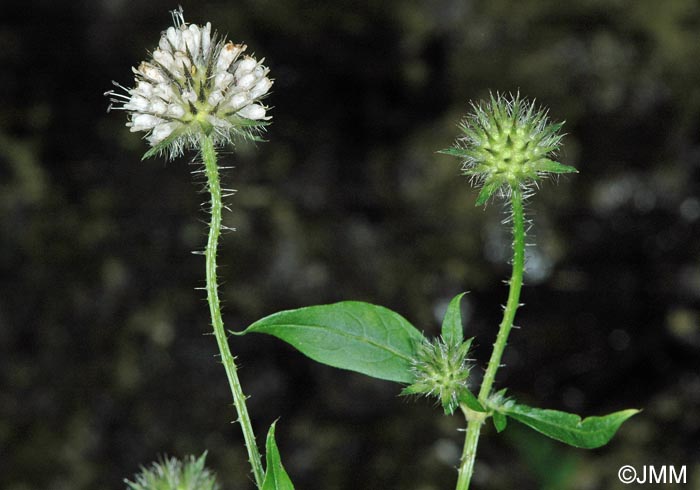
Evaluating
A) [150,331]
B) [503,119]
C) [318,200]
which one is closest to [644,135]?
[318,200]

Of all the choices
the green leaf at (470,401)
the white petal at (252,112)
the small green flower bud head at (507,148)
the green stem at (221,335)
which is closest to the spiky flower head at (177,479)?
the green stem at (221,335)

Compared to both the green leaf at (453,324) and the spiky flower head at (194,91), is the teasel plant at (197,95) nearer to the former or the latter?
the spiky flower head at (194,91)

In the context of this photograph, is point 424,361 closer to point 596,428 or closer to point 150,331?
point 596,428

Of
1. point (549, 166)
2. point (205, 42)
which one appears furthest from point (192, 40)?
point (549, 166)

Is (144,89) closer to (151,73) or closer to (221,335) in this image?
(151,73)

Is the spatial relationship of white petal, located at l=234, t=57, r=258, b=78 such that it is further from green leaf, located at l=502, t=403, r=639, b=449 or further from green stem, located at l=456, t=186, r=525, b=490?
green leaf, located at l=502, t=403, r=639, b=449

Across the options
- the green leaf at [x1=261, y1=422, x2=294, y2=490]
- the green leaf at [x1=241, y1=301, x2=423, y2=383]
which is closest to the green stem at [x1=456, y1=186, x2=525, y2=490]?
the green leaf at [x1=241, y1=301, x2=423, y2=383]

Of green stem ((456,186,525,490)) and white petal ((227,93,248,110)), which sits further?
white petal ((227,93,248,110))
